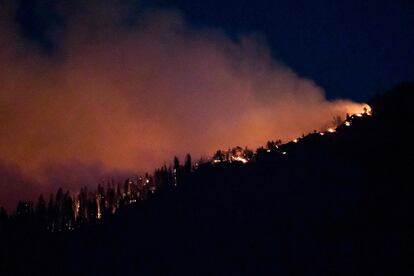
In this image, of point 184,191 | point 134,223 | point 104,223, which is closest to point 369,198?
point 184,191

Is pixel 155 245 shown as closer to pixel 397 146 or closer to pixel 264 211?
pixel 264 211

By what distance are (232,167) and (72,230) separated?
89.3 metres

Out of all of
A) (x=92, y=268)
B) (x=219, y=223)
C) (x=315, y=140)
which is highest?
(x=315, y=140)

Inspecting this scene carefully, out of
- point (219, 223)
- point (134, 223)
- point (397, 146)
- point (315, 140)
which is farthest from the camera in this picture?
point (134, 223)

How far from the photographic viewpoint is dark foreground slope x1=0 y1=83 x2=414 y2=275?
332 ft

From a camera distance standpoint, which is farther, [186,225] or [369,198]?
[186,225]

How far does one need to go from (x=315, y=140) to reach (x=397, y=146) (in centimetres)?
3590

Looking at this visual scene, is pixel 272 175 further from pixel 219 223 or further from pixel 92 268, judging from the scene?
pixel 92 268

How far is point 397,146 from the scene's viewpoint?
5113 inches

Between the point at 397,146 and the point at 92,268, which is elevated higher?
the point at 397,146

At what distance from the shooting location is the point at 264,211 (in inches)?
5251

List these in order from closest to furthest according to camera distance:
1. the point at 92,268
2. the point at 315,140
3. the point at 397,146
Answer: the point at 397,146, the point at 92,268, the point at 315,140

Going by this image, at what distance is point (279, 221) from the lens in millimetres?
122438

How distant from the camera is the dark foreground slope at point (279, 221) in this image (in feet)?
332
